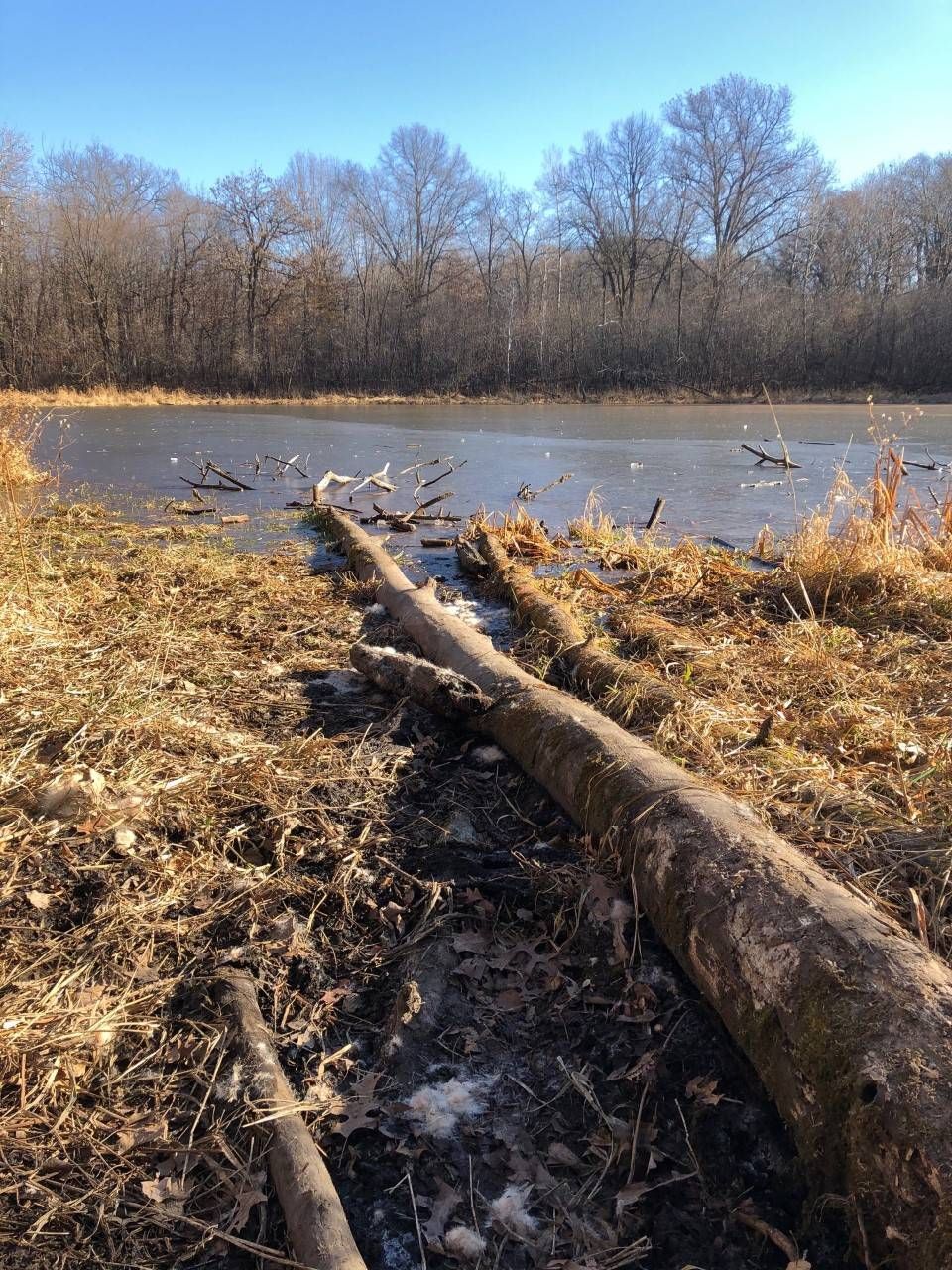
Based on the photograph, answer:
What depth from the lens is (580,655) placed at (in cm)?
514

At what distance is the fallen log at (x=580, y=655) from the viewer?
4215 millimetres

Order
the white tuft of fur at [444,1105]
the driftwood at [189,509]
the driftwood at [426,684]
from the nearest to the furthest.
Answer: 1. the white tuft of fur at [444,1105]
2. the driftwood at [426,684]
3. the driftwood at [189,509]

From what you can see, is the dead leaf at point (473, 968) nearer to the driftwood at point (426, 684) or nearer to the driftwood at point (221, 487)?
the driftwood at point (426, 684)

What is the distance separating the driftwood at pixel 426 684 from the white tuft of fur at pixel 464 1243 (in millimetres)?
2469

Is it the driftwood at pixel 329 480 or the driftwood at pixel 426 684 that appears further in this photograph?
the driftwood at pixel 329 480

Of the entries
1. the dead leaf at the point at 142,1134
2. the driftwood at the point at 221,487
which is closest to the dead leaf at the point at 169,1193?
the dead leaf at the point at 142,1134

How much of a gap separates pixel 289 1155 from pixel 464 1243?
44cm

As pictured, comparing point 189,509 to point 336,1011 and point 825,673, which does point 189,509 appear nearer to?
point 825,673

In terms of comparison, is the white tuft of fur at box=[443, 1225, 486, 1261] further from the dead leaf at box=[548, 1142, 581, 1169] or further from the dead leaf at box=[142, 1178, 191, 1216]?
the dead leaf at box=[142, 1178, 191, 1216]

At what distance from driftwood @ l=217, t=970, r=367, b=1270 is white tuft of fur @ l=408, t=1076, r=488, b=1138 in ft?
0.93

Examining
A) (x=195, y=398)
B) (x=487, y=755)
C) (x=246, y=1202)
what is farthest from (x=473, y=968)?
(x=195, y=398)

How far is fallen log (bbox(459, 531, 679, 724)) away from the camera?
4.21 metres

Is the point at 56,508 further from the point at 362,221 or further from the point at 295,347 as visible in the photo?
the point at 362,221

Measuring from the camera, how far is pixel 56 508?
412 inches
